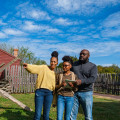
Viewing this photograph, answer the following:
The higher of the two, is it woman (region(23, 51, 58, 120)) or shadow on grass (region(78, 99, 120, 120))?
woman (region(23, 51, 58, 120))

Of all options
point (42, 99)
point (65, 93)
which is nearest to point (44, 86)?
point (42, 99)

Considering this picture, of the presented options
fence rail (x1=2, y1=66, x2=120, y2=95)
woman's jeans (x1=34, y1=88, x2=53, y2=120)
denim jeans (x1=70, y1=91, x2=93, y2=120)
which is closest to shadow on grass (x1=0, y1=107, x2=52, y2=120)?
woman's jeans (x1=34, y1=88, x2=53, y2=120)

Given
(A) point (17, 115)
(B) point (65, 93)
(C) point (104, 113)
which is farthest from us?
(C) point (104, 113)

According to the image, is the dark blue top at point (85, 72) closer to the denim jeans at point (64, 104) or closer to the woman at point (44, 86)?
the denim jeans at point (64, 104)

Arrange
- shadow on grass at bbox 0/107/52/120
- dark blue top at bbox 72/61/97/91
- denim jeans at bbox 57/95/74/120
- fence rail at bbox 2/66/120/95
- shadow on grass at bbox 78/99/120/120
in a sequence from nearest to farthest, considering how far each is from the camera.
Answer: denim jeans at bbox 57/95/74/120
dark blue top at bbox 72/61/97/91
shadow on grass at bbox 0/107/52/120
shadow on grass at bbox 78/99/120/120
fence rail at bbox 2/66/120/95

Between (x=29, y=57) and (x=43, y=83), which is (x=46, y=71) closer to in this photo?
(x=43, y=83)

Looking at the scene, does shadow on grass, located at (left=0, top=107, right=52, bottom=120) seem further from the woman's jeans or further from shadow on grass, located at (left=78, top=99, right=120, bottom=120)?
the woman's jeans

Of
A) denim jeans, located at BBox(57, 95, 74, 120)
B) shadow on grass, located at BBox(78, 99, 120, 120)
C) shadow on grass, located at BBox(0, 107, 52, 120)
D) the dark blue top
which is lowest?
shadow on grass, located at BBox(78, 99, 120, 120)

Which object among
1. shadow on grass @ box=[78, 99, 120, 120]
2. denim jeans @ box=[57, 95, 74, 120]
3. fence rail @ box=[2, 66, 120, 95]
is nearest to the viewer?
denim jeans @ box=[57, 95, 74, 120]

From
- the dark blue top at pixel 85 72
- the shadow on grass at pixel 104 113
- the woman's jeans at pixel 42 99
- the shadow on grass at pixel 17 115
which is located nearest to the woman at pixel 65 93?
the dark blue top at pixel 85 72

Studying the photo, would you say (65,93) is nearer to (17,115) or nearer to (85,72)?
(85,72)

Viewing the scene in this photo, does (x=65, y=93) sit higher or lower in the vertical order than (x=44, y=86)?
lower

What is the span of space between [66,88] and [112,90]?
12.7 meters

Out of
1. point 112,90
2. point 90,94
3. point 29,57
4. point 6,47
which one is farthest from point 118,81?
point 6,47
